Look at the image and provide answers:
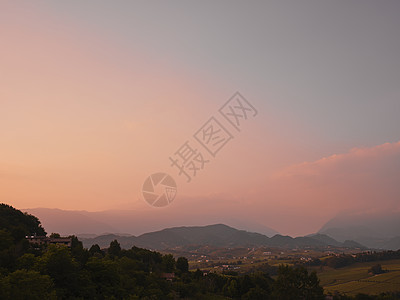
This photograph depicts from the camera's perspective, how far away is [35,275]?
34656 millimetres

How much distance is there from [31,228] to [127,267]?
3548cm

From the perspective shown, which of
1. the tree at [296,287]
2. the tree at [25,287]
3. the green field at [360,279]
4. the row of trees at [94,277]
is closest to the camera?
the tree at [25,287]

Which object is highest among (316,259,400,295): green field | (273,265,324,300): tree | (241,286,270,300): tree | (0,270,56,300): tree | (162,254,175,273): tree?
(0,270,56,300): tree

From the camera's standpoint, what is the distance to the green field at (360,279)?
437 ft

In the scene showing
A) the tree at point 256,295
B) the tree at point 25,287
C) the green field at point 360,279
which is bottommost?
the green field at point 360,279

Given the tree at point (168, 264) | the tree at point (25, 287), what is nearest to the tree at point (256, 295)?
the tree at point (168, 264)

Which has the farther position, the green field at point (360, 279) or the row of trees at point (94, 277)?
the green field at point (360, 279)

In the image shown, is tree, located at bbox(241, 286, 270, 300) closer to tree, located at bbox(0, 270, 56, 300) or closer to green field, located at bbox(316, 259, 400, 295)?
green field, located at bbox(316, 259, 400, 295)

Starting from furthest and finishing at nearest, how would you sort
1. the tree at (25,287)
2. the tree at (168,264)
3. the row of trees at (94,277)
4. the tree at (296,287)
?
the tree at (168,264) < the tree at (296,287) < the row of trees at (94,277) < the tree at (25,287)

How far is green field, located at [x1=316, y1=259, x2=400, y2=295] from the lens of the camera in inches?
5241

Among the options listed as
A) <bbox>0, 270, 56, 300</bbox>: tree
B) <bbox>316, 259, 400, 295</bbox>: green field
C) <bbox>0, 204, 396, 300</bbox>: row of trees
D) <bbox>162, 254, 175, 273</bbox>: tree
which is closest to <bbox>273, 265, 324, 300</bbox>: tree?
<bbox>0, 204, 396, 300</bbox>: row of trees

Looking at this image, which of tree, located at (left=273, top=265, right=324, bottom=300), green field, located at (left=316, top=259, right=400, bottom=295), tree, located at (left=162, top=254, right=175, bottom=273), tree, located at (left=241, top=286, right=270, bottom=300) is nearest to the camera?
tree, located at (left=273, top=265, right=324, bottom=300)

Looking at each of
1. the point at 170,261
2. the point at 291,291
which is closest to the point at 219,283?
the point at 170,261

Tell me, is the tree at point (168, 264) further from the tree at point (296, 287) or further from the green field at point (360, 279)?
the green field at point (360, 279)
